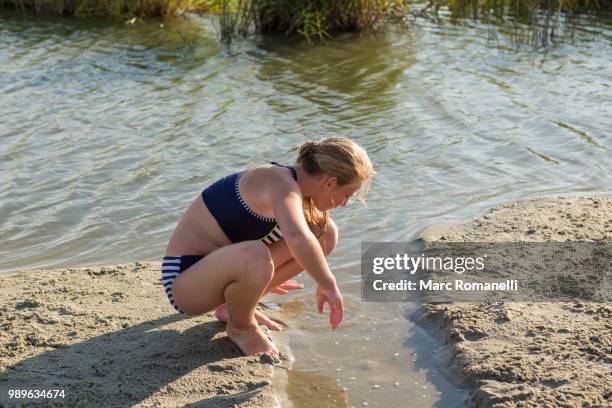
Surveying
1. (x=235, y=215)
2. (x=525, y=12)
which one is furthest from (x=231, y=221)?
(x=525, y=12)

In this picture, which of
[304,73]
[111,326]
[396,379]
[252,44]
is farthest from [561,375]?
[252,44]

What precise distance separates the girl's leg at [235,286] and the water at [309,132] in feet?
0.84

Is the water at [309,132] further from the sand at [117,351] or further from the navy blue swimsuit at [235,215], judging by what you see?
the navy blue swimsuit at [235,215]

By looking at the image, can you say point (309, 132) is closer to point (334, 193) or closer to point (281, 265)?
point (281, 265)

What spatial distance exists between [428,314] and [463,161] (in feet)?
8.44

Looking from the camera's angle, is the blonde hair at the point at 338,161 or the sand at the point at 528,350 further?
the blonde hair at the point at 338,161

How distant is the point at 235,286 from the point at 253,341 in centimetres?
32

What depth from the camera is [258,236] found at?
397 cm

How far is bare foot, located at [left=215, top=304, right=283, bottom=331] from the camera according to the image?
4219mm

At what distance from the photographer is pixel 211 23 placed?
11320 mm

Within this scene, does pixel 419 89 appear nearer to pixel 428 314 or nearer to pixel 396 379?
pixel 428 314

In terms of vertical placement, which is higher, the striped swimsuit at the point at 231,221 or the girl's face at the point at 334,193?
the girl's face at the point at 334,193

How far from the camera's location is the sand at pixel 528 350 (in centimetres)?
350

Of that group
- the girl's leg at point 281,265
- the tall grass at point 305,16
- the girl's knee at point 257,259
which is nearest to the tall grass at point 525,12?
the tall grass at point 305,16
